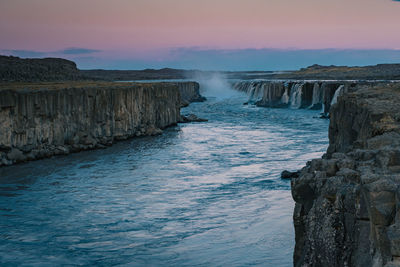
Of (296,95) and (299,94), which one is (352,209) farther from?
(296,95)

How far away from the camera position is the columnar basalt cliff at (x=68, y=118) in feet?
76.4

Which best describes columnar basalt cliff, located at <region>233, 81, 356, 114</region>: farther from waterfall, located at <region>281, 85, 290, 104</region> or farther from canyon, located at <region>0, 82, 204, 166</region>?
canyon, located at <region>0, 82, 204, 166</region>

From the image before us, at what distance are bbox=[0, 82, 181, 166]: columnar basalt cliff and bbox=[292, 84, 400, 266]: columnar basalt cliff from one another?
60.8 feet

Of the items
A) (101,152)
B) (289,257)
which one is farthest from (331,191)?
(101,152)

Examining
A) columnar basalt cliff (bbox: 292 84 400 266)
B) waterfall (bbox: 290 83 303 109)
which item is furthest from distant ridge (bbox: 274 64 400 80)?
columnar basalt cliff (bbox: 292 84 400 266)

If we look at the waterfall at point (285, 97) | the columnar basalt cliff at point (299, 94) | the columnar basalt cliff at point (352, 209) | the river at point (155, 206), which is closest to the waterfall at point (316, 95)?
the columnar basalt cliff at point (299, 94)

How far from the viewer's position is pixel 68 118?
89.1ft

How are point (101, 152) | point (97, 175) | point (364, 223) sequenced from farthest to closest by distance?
1. point (101, 152)
2. point (97, 175)
3. point (364, 223)

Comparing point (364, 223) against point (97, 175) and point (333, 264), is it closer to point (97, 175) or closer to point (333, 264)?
point (333, 264)

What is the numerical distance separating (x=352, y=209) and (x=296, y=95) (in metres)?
50.5

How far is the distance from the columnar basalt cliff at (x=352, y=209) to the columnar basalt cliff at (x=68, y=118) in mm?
18536

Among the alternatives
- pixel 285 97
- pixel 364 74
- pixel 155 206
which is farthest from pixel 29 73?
pixel 364 74

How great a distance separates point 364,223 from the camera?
5426 mm

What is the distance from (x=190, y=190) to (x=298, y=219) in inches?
420
